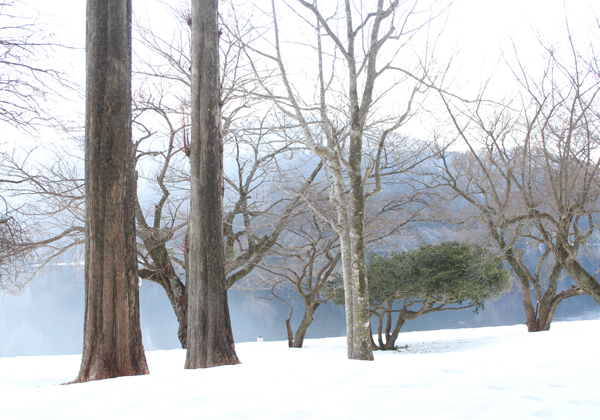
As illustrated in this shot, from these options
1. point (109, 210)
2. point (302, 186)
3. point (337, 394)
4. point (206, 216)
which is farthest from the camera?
point (302, 186)

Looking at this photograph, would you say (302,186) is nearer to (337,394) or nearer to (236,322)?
(337,394)

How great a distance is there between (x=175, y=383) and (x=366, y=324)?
3910mm

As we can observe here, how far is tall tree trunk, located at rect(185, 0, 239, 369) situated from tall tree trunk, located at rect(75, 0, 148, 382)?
2.81ft

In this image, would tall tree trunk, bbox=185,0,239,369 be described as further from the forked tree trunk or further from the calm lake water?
the calm lake water

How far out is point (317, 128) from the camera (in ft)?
31.7

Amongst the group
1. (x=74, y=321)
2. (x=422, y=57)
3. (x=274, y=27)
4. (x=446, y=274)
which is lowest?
(x=74, y=321)

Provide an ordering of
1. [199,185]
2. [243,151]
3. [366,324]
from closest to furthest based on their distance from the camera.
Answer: [199,185] → [366,324] → [243,151]

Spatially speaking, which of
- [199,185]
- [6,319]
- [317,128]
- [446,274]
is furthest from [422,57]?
[6,319]

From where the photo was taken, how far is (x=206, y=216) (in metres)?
5.12

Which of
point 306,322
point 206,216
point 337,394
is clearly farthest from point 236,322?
point 337,394

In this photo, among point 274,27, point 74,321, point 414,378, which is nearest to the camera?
point 414,378

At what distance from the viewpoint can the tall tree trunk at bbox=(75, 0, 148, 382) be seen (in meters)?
4.17

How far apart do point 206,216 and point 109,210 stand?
1196 mm

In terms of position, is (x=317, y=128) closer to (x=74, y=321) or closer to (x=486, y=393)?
(x=486, y=393)
